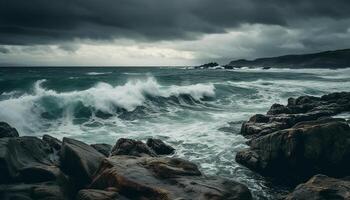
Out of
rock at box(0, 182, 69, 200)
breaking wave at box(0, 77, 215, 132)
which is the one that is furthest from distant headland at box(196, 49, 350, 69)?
rock at box(0, 182, 69, 200)

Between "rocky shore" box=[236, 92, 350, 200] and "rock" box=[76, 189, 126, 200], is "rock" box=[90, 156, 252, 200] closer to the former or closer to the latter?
"rock" box=[76, 189, 126, 200]

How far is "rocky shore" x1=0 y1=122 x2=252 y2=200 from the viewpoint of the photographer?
6.37 meters

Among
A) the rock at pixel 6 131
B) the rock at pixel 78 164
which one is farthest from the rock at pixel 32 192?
the rock at pixel 6 131

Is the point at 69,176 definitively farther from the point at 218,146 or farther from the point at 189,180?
the point at 218,146

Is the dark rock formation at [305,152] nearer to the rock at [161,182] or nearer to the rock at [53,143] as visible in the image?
the rock at [161,182]

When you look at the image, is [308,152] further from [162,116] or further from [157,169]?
[162,116]

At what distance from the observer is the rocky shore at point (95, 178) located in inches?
251

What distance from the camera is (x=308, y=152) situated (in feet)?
31.0

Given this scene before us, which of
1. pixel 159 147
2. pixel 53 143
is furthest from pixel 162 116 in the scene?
pixel 53 143

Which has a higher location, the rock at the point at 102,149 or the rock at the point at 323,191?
the rock at the point at 323,191

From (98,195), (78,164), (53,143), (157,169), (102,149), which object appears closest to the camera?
(98,195)

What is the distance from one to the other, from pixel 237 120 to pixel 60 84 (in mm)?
22830

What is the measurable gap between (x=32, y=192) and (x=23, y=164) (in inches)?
48.7

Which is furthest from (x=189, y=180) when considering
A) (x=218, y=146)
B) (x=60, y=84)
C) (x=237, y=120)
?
(x=60, y=84)
